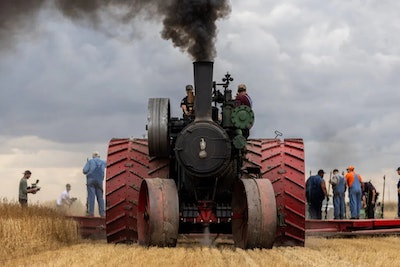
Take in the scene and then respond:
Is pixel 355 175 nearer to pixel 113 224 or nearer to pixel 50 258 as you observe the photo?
pixel 113 224

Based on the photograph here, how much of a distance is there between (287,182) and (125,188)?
2.75 meters

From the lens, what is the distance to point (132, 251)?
12672 mm

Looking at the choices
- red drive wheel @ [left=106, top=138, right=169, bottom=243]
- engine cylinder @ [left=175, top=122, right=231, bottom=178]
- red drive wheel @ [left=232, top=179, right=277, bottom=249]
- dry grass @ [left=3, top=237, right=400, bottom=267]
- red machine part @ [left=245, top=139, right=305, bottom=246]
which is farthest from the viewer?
red drive wheel @ [left=106, top=138, right=169, bottom=243]

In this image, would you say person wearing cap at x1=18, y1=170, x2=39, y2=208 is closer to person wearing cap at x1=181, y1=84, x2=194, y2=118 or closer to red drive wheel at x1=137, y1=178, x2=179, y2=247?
person wearing cap at x1=181, y1=84, x2=194, y2=118

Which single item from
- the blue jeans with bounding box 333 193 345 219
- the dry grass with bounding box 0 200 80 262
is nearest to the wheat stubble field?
the dry grass with bounding box 0 200 80 262

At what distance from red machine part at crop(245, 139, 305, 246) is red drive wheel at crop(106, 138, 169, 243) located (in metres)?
1.67

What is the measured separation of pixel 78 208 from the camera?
101ft

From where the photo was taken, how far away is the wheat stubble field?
439 inches

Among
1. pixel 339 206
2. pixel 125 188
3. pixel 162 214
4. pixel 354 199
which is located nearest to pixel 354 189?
pixel 354 199

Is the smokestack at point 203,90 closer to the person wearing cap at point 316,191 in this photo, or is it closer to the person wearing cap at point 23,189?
the person wearing cap at point 23,189

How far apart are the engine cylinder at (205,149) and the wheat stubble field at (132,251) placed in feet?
4.23

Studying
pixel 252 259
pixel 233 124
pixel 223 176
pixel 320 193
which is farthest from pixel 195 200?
pixel 320 193

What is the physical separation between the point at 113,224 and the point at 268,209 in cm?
303

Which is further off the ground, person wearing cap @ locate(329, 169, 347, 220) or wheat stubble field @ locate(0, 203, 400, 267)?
person wearing cap @ locate(329, 169, 347, 220)
